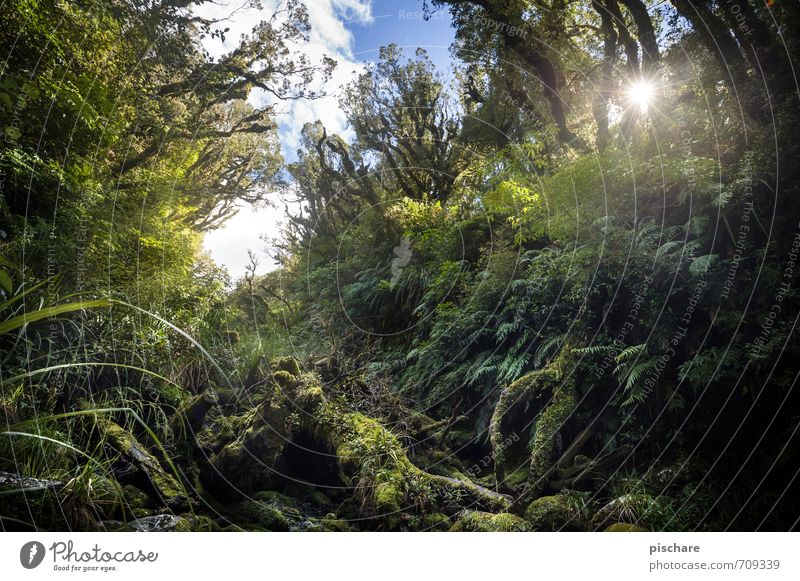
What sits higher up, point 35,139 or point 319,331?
point 35,139

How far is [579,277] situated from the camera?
3.19 metres

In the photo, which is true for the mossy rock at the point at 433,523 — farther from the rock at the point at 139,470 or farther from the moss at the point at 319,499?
the rock at the point at 139,470

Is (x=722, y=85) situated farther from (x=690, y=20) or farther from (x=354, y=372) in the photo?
(x=354, y=372)

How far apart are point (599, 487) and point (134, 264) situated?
356cm

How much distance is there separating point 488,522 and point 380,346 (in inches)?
99.5

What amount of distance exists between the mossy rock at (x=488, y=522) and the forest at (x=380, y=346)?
2cm

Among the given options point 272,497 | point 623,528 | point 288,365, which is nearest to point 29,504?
point 272,497

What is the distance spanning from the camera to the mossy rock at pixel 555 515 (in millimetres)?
2008

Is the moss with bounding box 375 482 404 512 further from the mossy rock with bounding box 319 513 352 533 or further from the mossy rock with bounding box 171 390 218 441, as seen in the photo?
the mossy rock with bounding box 171 390 218 441

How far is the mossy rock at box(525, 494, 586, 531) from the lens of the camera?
2008 millimetres

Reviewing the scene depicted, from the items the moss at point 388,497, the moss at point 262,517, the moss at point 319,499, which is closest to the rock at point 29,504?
the moss at point 262,517

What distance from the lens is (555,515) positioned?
6.66 ft

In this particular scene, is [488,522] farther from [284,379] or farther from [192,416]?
[192,416]

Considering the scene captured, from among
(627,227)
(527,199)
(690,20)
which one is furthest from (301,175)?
(690,20)
